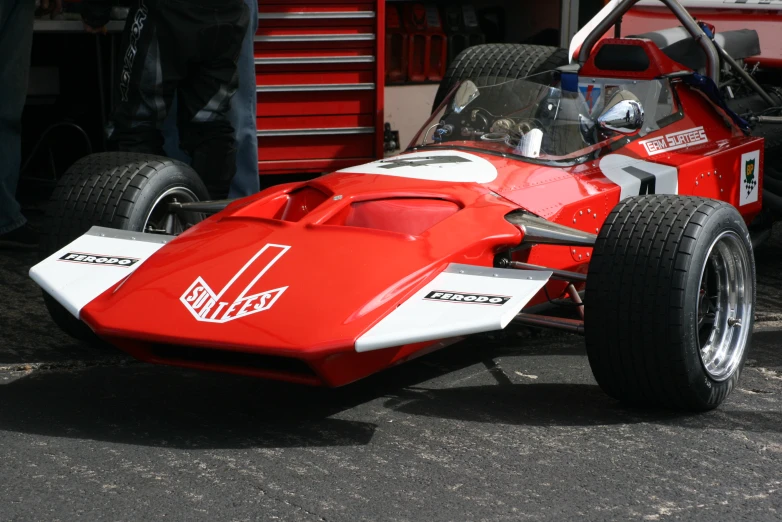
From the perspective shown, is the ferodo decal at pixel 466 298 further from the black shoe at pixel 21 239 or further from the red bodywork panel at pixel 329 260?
the black shoe at pixel 21 239

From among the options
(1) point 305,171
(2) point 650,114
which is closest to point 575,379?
(2) point 650,114

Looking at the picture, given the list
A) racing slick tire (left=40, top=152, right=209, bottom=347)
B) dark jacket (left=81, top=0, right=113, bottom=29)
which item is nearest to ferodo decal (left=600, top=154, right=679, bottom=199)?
racing slick tire (left=40, top=152, right=209, bottom=347)

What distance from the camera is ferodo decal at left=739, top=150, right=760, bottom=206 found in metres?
4.88

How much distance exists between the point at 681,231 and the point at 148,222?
1905mm

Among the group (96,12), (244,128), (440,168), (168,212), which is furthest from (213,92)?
(440,168)

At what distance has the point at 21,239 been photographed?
19.4 ft

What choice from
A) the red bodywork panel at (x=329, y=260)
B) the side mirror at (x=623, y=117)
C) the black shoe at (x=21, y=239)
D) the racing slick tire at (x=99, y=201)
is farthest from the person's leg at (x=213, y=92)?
the side mirror at (x=623, y=117)

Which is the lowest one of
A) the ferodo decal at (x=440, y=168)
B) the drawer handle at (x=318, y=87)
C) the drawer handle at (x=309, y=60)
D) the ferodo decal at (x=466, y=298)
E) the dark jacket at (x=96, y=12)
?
the ferodo decal at (x=466, y=298)

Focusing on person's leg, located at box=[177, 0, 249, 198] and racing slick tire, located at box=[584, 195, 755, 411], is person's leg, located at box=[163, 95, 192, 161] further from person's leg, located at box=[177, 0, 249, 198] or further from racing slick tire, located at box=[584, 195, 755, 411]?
racing slick tire, located at box=[584, 195, 755, 411]

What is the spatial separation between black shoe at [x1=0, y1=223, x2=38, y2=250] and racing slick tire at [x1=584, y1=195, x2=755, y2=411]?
3407 mm

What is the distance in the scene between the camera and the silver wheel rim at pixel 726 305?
12.3ft

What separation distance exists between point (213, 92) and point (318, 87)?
1699 mm

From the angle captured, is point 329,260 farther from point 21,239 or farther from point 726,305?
point 21,239

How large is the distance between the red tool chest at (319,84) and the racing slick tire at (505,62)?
121 cm
